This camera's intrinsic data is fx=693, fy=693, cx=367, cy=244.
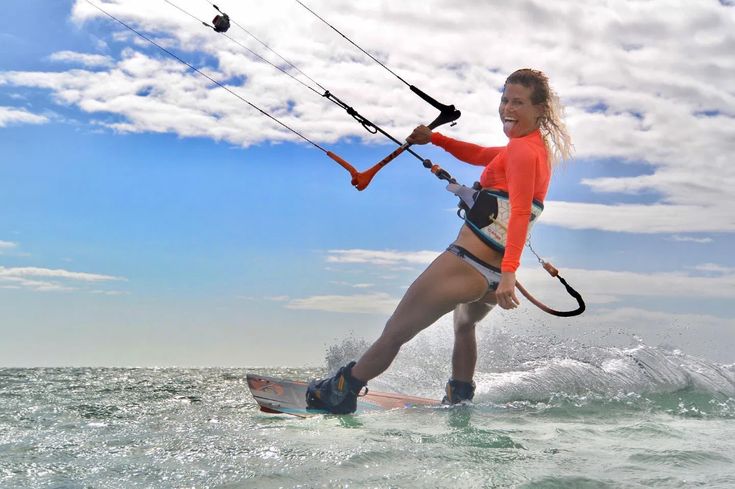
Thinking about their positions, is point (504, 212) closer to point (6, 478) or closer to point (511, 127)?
point (511, 127)

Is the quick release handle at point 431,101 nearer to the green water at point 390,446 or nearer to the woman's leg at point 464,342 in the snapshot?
the woman's leg at point 464,342

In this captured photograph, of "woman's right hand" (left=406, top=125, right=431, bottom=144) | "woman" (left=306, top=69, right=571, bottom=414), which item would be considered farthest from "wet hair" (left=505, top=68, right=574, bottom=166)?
"woman's right hand" (left=406, top=125, right=431, bottom=144)

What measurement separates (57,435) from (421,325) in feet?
9.68

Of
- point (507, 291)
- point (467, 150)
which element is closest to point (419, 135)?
point (467, 150)

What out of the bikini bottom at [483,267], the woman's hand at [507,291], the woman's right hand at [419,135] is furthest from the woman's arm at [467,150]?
the woman's hand at [507,291]

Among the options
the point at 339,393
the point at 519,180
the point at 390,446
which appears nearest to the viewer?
the point at 390,446

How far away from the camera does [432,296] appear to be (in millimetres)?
5625

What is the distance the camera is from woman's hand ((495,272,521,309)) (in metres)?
5.08

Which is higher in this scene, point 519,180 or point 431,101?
point 431,101

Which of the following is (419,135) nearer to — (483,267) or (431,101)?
(431,101)

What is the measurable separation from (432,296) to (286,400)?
6.51 ft

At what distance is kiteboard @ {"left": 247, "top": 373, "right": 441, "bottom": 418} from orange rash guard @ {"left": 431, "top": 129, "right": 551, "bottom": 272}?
2189mm

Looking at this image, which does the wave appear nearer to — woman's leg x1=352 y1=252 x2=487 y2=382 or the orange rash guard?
woman's leg x1=352 y1=252 x2=487 y2=382

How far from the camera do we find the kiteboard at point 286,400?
6.57 metres
